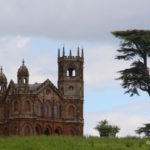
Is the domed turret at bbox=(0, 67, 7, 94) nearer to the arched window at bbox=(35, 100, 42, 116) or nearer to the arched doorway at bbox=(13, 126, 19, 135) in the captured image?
the arched window at bbox=(35, 100, 42, 116)

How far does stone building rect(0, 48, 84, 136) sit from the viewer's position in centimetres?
9688

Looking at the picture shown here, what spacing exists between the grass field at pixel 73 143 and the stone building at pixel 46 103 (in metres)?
56.6

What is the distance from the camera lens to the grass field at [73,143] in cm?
3616

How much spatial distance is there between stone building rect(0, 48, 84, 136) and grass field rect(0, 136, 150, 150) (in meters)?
56.6

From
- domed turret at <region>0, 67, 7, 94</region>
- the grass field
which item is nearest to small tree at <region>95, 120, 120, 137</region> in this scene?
domed turret at <region>0, 67, 7, 94</region>

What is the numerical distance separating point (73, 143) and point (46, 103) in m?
62.7

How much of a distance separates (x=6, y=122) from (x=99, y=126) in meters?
18.8

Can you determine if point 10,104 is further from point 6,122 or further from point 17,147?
point 17,147

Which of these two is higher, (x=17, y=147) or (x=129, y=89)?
(x=129, y=89)

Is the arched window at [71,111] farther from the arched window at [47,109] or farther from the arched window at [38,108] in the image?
the arched window at [38,108]

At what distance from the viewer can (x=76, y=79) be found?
102500mm

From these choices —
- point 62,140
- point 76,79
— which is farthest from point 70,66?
point 62,140

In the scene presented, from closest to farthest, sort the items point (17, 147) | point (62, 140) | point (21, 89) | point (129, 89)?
point (17, 147) < point (62, 140) < point (129, 89) < point (21, 89)

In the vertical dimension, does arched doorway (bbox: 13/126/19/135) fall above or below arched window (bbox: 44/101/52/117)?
below
